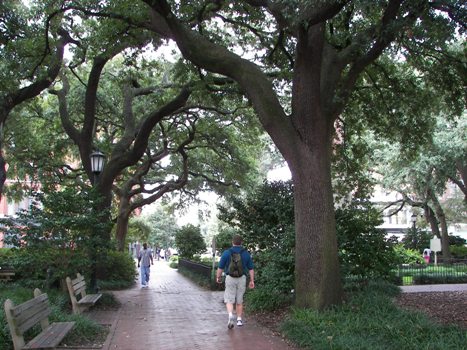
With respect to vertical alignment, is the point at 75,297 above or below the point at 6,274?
below

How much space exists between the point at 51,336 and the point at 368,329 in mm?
4487

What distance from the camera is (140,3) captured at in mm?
11781

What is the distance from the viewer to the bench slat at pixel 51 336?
20.4 ft

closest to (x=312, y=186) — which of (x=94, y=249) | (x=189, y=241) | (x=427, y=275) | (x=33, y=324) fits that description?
(x=33, y=324)

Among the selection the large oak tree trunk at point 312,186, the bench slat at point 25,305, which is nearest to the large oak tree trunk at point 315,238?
the large oak tree trunk at point 312,186

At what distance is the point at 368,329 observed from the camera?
7.35 metres

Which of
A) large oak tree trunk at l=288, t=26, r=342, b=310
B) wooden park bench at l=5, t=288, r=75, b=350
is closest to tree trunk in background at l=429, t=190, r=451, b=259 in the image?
large oak tree trunk at l=288, t=26, r=342, b=310

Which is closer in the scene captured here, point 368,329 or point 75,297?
point 368,329

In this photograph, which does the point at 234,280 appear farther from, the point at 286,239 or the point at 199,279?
the point at 199,279

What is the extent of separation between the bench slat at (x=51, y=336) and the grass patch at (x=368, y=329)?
3.42m

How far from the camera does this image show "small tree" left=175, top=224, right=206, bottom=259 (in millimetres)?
30469

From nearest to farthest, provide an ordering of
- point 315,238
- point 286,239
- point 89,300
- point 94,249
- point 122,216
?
point 315,238 → point 89,300 → point 286,239 → point 94,249 → point 122,216

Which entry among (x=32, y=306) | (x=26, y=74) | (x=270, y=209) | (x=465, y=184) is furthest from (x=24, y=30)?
(x=465, y=184)

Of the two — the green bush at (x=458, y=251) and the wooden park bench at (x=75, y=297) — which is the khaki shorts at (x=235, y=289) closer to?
the wooden park bench at (x=75, y=297)
